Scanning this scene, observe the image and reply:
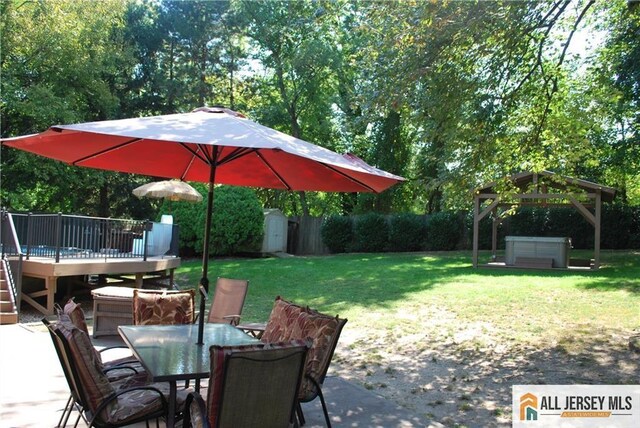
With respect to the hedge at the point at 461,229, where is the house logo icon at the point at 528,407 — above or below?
below

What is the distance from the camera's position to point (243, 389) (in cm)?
307

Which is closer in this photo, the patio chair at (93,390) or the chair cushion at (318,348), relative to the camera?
the patio chair at (93,390)

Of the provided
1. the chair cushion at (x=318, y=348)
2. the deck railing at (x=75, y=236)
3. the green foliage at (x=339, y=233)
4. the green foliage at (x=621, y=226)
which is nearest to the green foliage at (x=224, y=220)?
the green foliage at (x=339, y=233)

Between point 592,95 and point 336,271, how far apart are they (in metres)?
9.48

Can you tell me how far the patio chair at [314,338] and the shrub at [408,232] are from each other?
19.2m

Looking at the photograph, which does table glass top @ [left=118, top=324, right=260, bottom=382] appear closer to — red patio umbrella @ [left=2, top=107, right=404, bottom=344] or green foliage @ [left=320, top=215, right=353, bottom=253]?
red patio umbrella @ [left=2, top=107, right=404, bottom=344]

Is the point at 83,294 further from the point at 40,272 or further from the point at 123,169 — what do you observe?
the point at 123,169

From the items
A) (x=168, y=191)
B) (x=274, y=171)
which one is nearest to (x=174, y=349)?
(x=274, y=171)

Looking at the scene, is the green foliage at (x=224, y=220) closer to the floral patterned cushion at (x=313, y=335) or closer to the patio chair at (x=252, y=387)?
the floral patterned cushion at (x=313, y=335)

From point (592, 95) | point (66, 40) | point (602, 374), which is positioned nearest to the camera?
point (602, 374)

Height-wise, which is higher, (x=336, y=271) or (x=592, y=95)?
(x=592, y=95)

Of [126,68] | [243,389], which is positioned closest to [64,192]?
[126,68]

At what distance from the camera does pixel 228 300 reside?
268 inches

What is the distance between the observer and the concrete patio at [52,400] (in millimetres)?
4594
